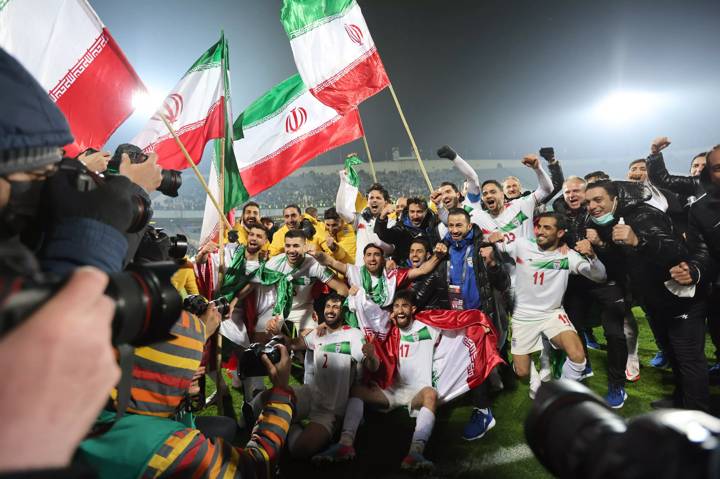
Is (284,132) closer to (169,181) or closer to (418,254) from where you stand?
(418,254)

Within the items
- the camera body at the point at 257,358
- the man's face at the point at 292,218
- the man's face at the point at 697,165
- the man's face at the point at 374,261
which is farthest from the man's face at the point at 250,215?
the man's face at the point at 697,165

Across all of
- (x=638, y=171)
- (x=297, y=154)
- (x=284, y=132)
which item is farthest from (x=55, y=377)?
(x=638, y=171)

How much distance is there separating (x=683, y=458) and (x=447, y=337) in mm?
3267

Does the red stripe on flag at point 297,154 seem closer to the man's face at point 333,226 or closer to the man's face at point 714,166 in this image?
the man's face at point 333,226

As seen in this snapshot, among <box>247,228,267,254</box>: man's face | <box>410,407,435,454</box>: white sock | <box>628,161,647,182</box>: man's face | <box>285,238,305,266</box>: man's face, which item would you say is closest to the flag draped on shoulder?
<box>247,228,267,254</box>: man's face

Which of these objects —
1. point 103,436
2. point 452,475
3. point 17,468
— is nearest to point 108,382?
point 17,468

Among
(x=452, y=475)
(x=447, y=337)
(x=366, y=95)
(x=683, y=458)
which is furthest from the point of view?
(x=366, y=95)

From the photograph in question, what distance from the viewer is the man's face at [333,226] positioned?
631cm

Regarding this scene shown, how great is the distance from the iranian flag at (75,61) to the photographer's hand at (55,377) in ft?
10.9

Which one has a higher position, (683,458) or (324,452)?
(683,458)

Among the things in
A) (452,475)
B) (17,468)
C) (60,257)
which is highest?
(60,257)

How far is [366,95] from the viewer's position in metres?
5.09

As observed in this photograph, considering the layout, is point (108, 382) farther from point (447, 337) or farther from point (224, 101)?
point (224, 101)

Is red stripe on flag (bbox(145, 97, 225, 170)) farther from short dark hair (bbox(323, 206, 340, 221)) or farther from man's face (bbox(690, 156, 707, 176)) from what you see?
man's face (bbox(690, 156, 707, 176))
